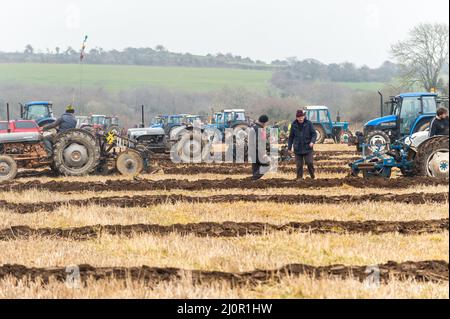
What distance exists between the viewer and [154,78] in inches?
3307

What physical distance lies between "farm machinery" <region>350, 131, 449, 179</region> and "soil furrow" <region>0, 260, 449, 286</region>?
7714 millimetres

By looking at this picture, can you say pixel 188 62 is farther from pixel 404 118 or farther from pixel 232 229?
pixel 232 229

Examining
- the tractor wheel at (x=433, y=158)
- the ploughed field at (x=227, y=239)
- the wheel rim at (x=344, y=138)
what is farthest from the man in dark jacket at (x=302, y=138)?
the wheel rim at (x=344, y=138)

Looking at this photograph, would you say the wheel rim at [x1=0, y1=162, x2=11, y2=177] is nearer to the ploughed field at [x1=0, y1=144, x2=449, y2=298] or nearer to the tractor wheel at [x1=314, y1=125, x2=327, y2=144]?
the ploughed field at [x1=0, y1=144, x2=449, y2=298]

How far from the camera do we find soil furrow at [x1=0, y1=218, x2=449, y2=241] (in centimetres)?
851

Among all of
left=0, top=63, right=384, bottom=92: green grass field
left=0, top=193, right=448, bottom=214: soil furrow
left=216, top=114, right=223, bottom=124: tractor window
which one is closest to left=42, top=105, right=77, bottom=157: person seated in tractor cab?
left=0, top=193, right=448, bottom=214: soil furrow

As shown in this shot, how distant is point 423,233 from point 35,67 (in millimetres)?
80500

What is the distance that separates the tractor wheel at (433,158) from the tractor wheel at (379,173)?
0.64 m

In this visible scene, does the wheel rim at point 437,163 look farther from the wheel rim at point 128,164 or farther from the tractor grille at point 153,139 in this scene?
the tractor grille at point 153,139

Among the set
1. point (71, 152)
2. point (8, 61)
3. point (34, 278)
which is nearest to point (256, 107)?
point (8, 61)

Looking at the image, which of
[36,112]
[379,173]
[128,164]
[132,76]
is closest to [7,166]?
[128,164]

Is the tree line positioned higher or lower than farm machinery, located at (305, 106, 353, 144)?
higher

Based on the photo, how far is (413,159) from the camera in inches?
560

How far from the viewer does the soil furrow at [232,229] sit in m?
8.51
